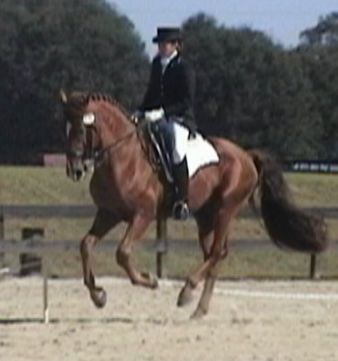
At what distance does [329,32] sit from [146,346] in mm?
114780

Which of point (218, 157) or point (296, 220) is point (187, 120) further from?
point (296, 220)

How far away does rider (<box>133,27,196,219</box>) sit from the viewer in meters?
13.1

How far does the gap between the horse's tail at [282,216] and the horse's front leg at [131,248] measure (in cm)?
195

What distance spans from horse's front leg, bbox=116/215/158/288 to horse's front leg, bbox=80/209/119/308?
0.27m

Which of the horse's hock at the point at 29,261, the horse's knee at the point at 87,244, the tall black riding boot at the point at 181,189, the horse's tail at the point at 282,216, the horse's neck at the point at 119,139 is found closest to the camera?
the horse's neck at the point at 119,139

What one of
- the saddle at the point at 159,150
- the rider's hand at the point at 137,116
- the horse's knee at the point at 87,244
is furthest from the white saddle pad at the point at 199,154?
the horse's knee at the point at 87,244

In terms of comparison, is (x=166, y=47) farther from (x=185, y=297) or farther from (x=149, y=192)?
(x=185, y=297)

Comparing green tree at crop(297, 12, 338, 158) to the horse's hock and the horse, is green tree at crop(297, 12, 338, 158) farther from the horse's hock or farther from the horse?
the horse

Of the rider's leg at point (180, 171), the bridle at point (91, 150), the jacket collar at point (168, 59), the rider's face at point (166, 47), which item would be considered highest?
the rider's face at point (166, 47)

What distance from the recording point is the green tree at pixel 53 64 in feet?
263

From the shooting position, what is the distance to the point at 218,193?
13.7 metres

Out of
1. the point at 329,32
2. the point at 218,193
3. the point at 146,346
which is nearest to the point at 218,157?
the point at 218,193

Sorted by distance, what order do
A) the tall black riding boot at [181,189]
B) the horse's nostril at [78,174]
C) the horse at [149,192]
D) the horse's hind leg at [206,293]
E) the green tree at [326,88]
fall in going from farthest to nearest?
the green tree at [326,88], the horse's hind leg at [206,293], the tall black riding boot at [181,189], the horse at [149,192], the horse's nostril at [78,174]

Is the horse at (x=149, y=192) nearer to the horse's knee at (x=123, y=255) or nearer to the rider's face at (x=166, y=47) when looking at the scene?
the horse's knee at (x=123, y=255)
